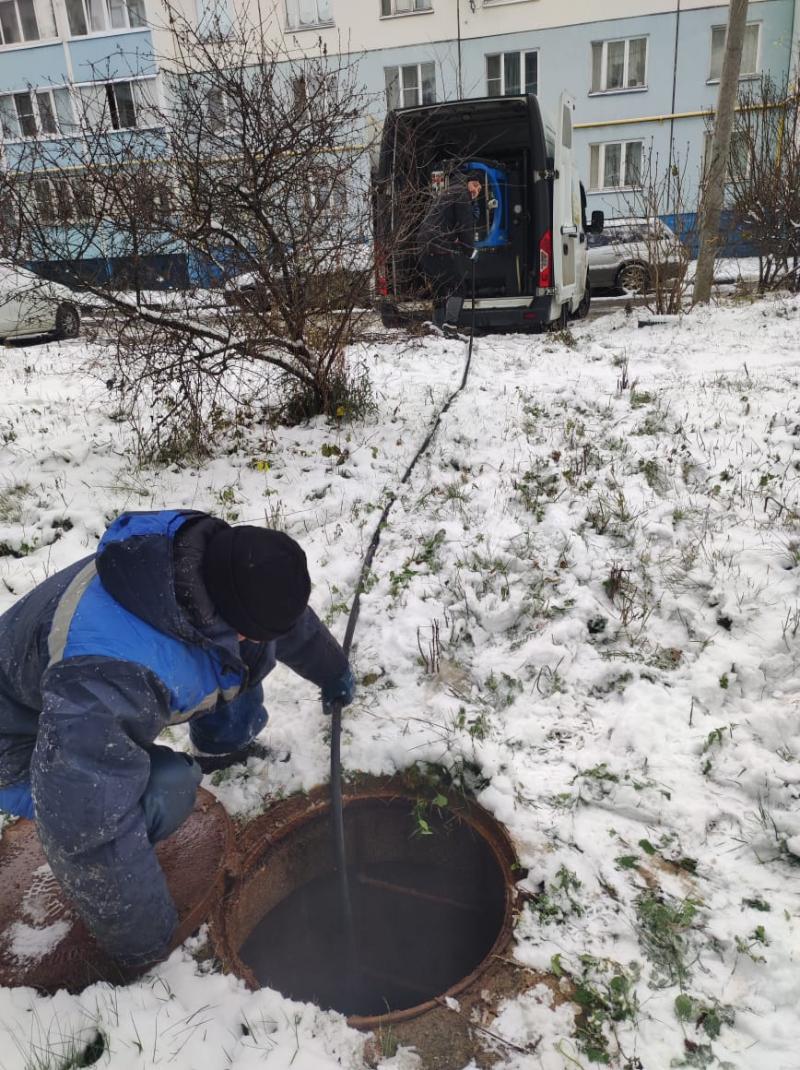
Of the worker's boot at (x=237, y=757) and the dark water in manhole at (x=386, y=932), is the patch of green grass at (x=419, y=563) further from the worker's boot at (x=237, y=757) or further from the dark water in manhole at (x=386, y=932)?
the dark water in manhole at (x=386, y=932)

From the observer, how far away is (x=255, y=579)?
5.14ft

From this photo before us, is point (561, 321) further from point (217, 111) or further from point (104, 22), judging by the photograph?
point (104, 22)

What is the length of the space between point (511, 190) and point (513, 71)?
1444 cm

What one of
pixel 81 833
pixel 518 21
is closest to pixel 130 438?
pixel 81 833

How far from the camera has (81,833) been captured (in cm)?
149

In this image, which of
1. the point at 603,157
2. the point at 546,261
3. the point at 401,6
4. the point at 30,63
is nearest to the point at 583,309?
the point at 546,261

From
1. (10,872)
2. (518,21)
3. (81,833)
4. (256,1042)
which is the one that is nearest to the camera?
(81,833)

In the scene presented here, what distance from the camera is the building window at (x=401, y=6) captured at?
18.8 meters

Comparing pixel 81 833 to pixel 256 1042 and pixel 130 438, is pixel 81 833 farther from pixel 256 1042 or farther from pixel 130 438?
pixel 130 438

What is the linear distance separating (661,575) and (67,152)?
12.0ft

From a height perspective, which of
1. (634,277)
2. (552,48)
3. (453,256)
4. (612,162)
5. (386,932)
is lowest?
(386,932)

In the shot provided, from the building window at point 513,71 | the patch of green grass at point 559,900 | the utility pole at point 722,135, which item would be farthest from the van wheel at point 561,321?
the building window at point 513,71

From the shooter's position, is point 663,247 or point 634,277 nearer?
point 663,247

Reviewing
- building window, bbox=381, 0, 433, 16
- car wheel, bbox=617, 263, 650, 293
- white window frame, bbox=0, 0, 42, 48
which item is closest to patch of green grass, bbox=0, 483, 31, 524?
car wheel, bbox=617, 263, 650, 293
